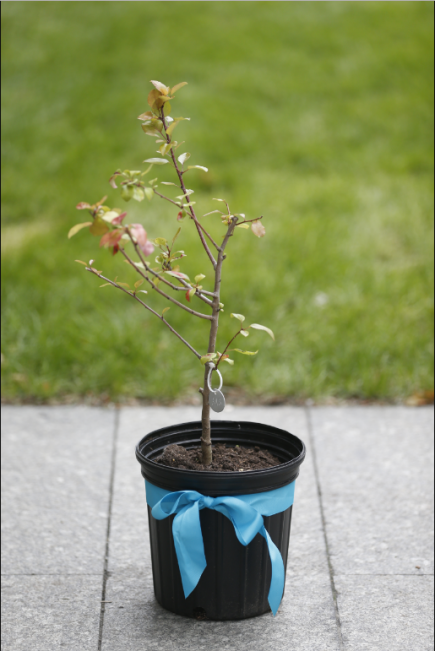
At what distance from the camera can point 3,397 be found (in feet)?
11.7

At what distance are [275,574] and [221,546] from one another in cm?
17

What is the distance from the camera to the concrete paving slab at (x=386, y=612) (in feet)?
6.38

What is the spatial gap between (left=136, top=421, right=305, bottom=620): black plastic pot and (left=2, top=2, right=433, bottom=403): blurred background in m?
1.62

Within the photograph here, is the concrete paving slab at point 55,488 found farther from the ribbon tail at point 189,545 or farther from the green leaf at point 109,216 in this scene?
the green leaf at point 109,216

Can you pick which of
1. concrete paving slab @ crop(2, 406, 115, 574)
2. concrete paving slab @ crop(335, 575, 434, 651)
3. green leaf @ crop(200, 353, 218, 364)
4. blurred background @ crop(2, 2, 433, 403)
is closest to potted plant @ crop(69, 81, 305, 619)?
green leaf @ crop(200, 353, 218, 364)

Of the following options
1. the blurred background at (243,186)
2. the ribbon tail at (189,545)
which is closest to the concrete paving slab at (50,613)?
the ribbon tail at (189,545)

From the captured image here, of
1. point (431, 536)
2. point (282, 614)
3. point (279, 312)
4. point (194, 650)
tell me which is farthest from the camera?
point (279, 312)

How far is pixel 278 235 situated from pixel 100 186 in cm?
155

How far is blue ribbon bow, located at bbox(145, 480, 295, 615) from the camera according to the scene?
1.77 metres

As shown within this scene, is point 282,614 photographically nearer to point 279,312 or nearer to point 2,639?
point 2,639

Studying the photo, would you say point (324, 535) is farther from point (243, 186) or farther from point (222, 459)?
point (243, 186)

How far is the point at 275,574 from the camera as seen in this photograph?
182cm

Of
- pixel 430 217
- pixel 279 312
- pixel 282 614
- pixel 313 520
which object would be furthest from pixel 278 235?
pixel 282 614

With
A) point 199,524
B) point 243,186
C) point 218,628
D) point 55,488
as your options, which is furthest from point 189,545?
point 243,186
